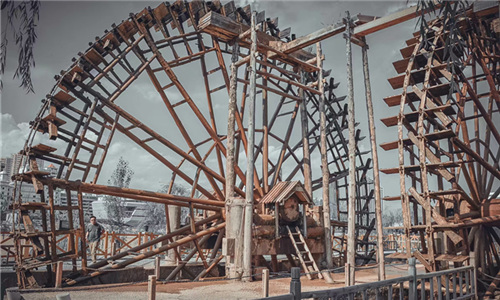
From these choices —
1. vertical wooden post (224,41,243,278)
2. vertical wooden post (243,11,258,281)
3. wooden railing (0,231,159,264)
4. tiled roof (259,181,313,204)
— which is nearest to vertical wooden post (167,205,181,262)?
wooden railing (0,231,159,264)

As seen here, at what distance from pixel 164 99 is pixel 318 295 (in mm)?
9958

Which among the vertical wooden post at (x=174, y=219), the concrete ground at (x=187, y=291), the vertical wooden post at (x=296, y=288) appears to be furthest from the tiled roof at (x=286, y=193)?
the vertical wooden post at (x=296, y=288)

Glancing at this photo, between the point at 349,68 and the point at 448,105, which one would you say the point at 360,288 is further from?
the point at 448,105

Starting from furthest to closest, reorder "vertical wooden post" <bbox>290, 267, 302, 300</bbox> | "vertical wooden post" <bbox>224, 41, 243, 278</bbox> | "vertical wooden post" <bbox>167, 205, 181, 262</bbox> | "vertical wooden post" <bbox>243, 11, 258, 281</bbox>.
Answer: "vertical wooden post" <bbox>167, 205, 181, 262</bbox>
"vertical wooden post" <bbox>224, 41, 243, 278</bbox>
"vertical wooden post" <bbox>243, 11, 258, 281</bbox>
"vertical wooden post" <bbox>290, 267, 302, 300</bbox>

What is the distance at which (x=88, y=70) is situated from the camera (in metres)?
13.4

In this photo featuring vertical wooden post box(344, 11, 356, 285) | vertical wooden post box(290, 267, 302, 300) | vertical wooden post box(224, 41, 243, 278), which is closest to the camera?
Result: vertical wooden post box(290, 267, 302, 300)

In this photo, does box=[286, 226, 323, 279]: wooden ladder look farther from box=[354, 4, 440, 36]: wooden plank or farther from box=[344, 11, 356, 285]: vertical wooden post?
box=[354, 4, 440, 36]: wooden plank

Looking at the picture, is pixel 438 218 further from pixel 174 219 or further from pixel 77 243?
pixel 77 243

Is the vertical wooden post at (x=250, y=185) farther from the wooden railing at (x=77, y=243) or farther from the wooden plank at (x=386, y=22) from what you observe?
the wooden railing at (x=77, y=243)

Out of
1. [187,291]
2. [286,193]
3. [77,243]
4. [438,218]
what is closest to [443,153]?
[438,218]

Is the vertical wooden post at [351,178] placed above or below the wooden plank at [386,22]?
below

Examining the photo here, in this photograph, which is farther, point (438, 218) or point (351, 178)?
point (438, 218)

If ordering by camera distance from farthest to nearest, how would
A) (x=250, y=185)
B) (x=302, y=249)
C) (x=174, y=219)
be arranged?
(x=174, y=219), (x=302, y=249), (x=250, y=185)

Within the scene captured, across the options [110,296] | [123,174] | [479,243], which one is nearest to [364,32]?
[479,243]
